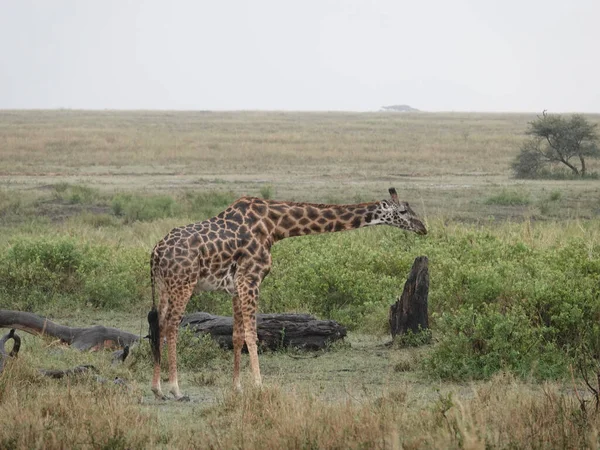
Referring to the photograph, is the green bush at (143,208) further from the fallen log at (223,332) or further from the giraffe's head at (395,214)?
the giraffe's head at (395,214)

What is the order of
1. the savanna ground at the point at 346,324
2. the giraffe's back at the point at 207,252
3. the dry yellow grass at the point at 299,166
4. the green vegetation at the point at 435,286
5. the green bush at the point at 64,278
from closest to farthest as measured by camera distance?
the savanna ground at the point at 346,324
the giraffe's back at the point at 207,252
the green vegetation at the point at 435,286
the green bush at the point at 64,278
the dry yellow grass at the point at 299,166

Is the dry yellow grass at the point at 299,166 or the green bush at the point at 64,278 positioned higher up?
the green bush at the point at 64,278

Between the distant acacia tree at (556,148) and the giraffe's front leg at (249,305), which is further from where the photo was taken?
the distant acacia tree at (556,148)

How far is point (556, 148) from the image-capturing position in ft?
130

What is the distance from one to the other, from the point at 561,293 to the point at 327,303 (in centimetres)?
338

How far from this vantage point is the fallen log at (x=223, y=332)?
10859 millimetres

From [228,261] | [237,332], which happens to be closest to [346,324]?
[237,332]

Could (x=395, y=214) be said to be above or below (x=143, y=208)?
above

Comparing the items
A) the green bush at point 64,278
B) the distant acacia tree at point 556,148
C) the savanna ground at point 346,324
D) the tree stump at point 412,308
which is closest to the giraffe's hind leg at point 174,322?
the savanna ground at point 346,324

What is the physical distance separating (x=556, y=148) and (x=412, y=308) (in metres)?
29.7

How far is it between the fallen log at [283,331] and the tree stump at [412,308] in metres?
0.63

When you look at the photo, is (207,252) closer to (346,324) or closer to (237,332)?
(237,332)

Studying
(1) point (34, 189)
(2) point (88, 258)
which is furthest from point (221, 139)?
(2) point (88, 258)

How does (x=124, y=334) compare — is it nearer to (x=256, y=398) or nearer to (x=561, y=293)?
(x=256, y=398)
